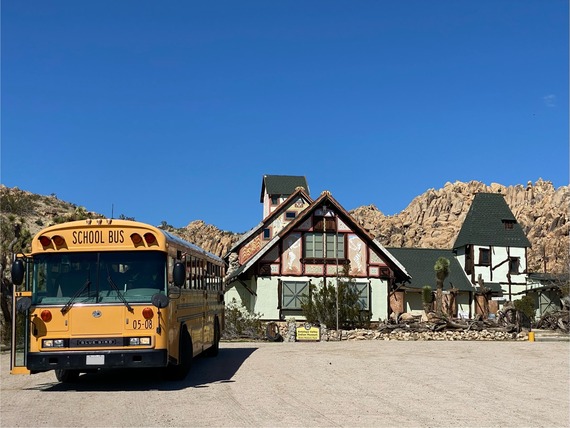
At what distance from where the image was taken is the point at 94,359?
12.1 m

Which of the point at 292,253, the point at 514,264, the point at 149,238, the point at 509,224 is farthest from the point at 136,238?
the point at 509,224

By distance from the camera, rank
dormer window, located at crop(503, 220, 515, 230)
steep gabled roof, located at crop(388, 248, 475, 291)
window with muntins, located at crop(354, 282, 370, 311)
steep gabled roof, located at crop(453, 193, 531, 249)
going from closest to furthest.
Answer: window with muntins, located at crop(354, 282, 370, 311) < steep gabled roof, located at crop(388, 248, 475, 291) < steep gabled roof, located at crop(453, 193, 531, 249) < dormer window, located at crop(503, 220, 515, 230)

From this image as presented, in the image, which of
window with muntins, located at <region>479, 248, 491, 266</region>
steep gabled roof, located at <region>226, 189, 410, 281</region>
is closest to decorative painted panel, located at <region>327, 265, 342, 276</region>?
steep gabled roof, located at <region>226, 189, 410, 281</region>

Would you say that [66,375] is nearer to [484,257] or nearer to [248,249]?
[248,249]

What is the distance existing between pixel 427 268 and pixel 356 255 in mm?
18125

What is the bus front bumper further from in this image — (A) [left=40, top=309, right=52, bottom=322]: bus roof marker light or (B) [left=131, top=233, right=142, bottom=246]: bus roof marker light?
(B) [left=131, top=233, right=142, bottom=246]: bus roof marker light

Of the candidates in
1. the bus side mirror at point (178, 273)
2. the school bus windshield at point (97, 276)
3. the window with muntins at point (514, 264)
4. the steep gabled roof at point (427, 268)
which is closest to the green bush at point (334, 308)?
the steep gabled roof at point (427, 268)

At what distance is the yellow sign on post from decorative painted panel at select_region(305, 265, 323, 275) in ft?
20.7

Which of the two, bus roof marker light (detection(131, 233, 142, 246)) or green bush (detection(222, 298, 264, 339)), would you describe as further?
green bush (detection(222, 298, 264, 339))

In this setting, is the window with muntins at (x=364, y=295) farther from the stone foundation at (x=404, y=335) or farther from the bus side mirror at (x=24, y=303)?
the bus side mirror at (x=24, y=303)

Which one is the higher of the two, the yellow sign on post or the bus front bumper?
the bus front bumper

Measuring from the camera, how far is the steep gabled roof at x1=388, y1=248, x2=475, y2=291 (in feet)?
162

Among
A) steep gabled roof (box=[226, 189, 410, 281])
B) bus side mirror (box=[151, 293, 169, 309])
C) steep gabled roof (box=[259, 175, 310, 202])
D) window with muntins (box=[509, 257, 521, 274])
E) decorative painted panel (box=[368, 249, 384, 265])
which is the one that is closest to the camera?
bus side mirror (box=[151, 293, 169, 309])

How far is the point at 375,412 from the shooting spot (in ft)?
34.1
